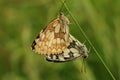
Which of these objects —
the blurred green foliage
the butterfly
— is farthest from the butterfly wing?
the blurred green foliage

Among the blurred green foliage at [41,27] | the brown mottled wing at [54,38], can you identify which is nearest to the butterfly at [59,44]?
the brown mottled wing at [54,38]

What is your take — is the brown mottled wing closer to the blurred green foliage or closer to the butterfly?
the butterfly

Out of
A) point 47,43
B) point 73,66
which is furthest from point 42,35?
point 73,66

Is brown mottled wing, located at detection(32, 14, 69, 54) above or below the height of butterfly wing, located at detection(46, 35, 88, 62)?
above

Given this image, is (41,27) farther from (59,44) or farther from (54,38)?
(59,44)

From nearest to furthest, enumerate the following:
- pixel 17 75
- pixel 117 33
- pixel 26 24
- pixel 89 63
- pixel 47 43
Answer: pixel 47 43, pixel 117 33, pixel 89 63, pixel 17 75, pixel 26 24

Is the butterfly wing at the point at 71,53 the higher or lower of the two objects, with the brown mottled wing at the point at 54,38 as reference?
lower

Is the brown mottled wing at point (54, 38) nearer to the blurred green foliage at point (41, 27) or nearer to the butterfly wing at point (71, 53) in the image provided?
the butterfly wing at point (71, 53)

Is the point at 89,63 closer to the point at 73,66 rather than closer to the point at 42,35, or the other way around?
the point at 73,66
